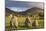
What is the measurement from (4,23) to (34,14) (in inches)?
17.7

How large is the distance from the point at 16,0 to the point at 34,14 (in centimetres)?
33

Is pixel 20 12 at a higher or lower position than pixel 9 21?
higher

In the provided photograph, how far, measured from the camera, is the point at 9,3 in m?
1.18

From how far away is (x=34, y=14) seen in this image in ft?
3.96

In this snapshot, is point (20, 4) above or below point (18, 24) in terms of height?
above

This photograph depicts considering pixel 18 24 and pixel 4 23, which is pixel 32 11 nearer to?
pixel 18 24
